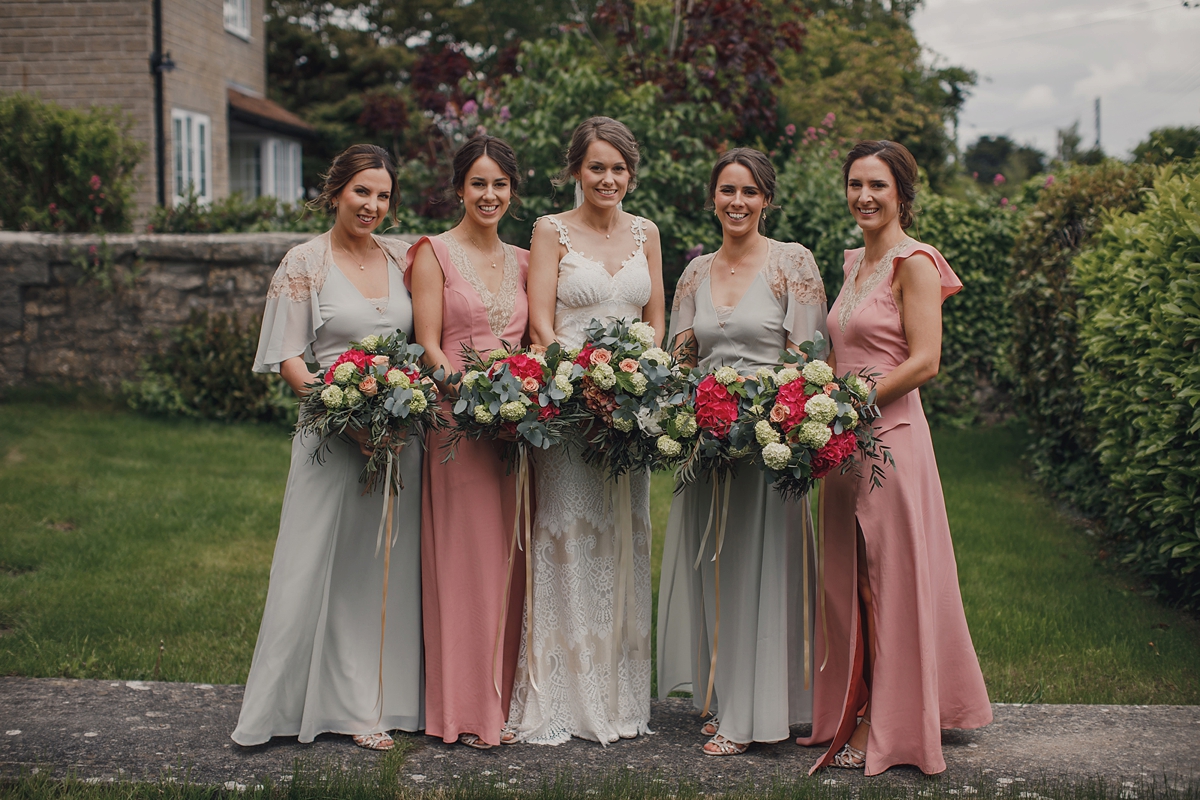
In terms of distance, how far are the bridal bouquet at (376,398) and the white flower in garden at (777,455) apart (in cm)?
126

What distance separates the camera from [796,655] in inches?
163

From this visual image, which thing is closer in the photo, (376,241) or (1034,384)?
(376,241)

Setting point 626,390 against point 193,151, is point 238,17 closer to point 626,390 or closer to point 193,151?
point 193,151

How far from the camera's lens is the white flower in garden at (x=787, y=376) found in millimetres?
3572

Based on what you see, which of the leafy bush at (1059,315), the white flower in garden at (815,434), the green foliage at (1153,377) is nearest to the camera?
the white flower in garden at (815,434)

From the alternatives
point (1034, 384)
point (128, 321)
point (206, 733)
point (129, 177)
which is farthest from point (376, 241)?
point (129, 177)

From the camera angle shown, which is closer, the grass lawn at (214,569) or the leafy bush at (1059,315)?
the grass lawn at (214,569)

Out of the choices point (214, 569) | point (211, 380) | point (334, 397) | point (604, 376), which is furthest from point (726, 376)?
point (211, 380)

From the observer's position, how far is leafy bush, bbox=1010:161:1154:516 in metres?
7.62

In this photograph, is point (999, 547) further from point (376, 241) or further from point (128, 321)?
point (128, 321)

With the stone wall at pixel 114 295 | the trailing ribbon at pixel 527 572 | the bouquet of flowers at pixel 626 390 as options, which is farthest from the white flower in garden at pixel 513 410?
the stone wall at pixel 114 295

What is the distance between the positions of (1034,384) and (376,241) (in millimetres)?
6267

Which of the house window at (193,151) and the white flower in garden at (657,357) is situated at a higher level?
the house window at (193,151)

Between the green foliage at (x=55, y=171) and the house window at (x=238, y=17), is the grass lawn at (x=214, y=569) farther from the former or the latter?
the house window at (x=238, y=17)
